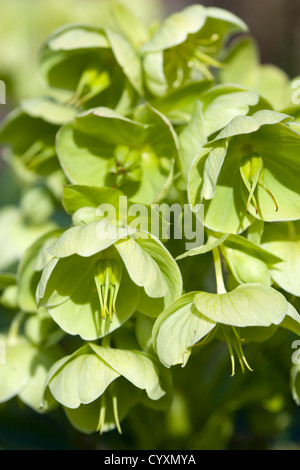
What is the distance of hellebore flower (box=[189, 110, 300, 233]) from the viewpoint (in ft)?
2.23

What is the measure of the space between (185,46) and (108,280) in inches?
14.8

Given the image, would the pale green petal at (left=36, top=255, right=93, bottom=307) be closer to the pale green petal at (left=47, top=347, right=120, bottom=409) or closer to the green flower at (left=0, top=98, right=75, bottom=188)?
the pale green petal at (left=47, top=347, right=120, bottom=409)

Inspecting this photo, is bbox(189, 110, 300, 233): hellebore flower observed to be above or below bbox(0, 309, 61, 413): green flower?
above

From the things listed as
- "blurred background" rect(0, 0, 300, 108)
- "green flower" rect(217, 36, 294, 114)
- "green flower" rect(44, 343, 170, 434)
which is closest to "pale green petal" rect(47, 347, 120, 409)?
"green flower" rect(44, 343, 170, 434)

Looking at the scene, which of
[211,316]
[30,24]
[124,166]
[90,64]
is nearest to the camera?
[211,316]

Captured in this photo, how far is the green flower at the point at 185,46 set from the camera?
0.80m

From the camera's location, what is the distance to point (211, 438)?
97 cm

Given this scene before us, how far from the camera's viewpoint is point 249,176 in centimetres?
75

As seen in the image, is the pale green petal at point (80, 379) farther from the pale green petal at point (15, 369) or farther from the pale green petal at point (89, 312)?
the pale green petal at point (15, 369)

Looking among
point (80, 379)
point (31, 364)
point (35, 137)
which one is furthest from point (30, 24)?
point (80, 379)

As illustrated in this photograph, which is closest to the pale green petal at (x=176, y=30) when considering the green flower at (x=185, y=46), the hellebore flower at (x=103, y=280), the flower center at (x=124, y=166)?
the green flower at (x=185, y=46)

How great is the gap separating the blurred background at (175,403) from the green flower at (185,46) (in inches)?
10.6

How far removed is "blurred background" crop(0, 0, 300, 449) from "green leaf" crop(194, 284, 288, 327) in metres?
0.25

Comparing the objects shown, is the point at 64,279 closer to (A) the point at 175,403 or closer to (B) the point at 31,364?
(B) the point at 31,364
